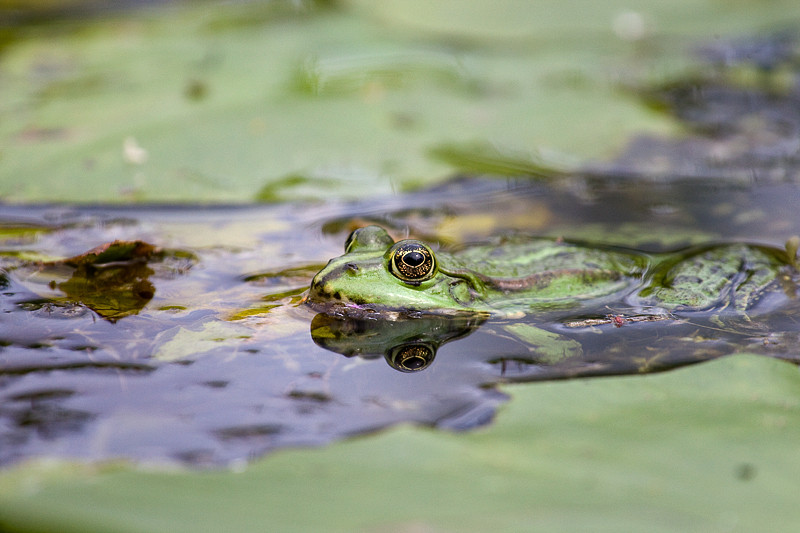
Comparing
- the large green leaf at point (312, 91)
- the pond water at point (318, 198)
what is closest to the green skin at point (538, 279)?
the pond water at point (318, 198)

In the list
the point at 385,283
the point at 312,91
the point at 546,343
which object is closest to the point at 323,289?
the point at 385,283

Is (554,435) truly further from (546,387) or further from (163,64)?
(163,64)

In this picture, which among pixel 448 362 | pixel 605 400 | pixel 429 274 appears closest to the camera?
pixel 605 400

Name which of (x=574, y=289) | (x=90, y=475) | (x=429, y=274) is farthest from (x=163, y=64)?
(x=90, y=475)

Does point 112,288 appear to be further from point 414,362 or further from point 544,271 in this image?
point 544,271

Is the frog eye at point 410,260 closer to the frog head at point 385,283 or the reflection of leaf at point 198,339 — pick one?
the frog head at point 385,283

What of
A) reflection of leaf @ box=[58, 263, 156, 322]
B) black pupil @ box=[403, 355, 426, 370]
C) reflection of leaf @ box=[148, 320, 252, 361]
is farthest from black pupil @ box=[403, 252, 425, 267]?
reflection of leaf @ box=[58, 263, 156, 322]
